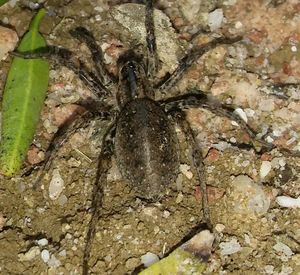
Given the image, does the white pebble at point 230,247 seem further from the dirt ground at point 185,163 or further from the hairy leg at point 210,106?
the hairy leg at point 210,106

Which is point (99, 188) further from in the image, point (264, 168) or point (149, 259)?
point (264, 168)

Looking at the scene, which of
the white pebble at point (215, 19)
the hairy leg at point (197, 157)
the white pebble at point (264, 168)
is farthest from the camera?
the white pebble at point (215, 19)

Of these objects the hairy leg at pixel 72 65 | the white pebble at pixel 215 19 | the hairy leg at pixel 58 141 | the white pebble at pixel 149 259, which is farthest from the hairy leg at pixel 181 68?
the white pebble at pixel 149 259

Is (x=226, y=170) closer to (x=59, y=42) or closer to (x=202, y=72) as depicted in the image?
(x=202, y=72)

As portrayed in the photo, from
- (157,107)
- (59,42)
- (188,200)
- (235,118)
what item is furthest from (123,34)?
(188,200)

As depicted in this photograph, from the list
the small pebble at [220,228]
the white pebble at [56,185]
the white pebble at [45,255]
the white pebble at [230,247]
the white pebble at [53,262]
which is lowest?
the white pebble at [230,247]

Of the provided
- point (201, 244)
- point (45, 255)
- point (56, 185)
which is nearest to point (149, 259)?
point (201, 244)

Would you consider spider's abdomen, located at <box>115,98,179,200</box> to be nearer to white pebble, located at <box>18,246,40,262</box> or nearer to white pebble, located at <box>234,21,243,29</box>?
white pebble, located at <box>18,246,40,262</box>
